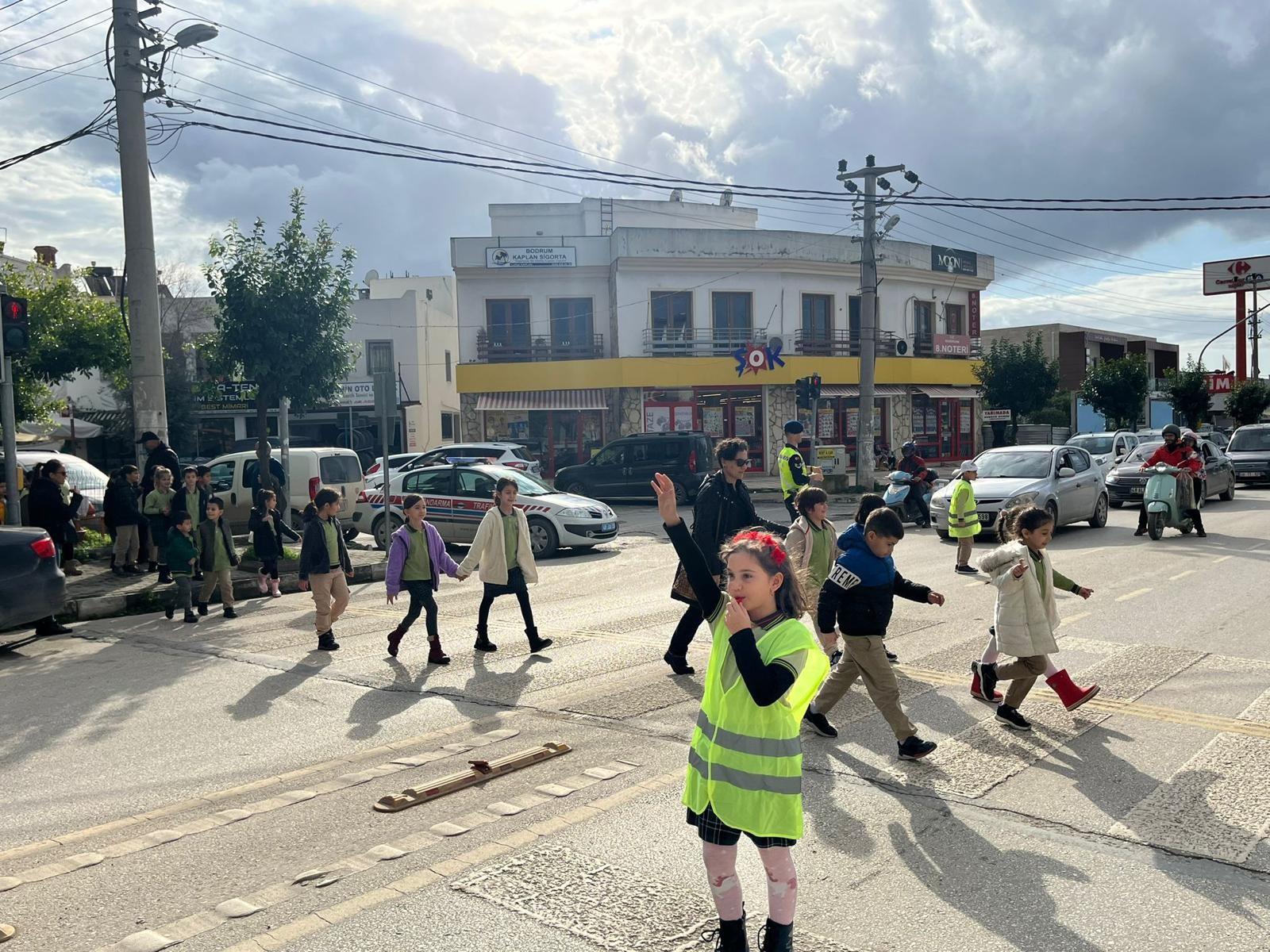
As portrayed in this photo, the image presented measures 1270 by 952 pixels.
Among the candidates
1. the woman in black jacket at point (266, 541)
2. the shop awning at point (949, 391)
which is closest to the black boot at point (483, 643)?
the woman in black jacket at point (266, 541)

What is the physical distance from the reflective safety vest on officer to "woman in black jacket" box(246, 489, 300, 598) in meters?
8.22

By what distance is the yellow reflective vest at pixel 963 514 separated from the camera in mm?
12914

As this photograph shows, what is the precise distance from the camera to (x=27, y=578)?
31.3ft

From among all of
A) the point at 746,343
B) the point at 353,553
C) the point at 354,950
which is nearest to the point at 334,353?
the point at 353,553

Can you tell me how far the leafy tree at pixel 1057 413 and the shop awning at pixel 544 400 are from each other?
75.0 ft

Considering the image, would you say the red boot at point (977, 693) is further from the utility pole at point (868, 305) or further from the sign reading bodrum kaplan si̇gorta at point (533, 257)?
the sign reading bodrum kaplan si̇gorta at point (533, 257)

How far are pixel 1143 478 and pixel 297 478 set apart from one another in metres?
16.4

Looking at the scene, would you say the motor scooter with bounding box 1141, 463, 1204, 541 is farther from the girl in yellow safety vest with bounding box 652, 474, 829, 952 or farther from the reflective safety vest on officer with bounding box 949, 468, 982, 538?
the girl in yellow safety vest with bounding box 652, 474, 829, 952

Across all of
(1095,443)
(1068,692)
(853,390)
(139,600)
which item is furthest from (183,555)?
(853,390)

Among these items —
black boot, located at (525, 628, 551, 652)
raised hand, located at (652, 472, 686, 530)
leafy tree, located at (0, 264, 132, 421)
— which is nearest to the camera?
raised hand, located at (652, 472, 686, 530)

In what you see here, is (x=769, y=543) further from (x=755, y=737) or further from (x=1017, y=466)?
(x=1017, y=466)

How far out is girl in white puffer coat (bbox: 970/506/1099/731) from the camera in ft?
21.0

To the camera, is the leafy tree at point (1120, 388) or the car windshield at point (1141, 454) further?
the leafy tree at point (1120, 388)

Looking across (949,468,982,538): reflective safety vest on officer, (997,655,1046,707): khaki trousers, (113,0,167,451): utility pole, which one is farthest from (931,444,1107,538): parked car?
(113,0,167,451): utility pole
